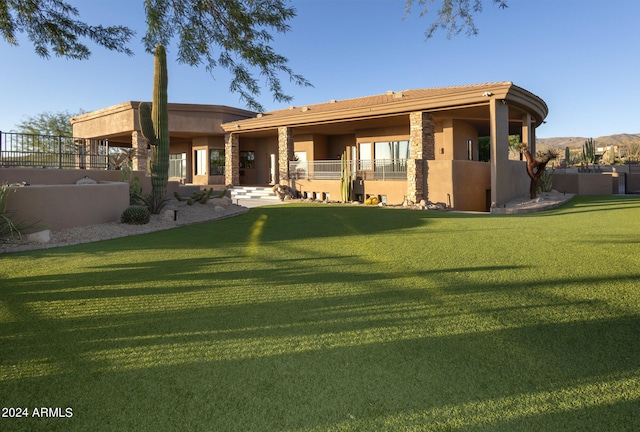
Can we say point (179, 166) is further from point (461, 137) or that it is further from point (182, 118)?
point (461, 137)

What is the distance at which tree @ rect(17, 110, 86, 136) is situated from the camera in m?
40.5

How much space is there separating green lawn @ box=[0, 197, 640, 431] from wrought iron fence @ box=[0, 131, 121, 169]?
814 centimetres

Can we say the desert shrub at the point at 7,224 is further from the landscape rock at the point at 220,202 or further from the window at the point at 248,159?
the window at the point at 248,159

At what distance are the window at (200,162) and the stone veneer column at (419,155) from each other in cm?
1507

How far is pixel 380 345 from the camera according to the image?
323cm

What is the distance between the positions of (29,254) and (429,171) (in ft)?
46.2

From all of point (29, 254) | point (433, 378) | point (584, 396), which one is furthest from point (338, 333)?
point (29, 254)

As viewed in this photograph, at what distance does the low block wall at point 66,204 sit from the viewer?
8.99 meters

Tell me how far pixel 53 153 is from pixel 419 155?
44.2ft

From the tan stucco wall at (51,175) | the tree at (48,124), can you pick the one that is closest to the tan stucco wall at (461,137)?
the tan stucco wall at (51,175)

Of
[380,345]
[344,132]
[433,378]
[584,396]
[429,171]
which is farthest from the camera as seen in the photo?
[344,132]

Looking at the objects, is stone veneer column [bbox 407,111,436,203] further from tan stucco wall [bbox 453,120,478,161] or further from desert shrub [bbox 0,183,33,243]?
desert shrub [bbox 0,183,33,243]

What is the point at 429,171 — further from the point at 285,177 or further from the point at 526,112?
the point at 285,177

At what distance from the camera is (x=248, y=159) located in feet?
92.5
